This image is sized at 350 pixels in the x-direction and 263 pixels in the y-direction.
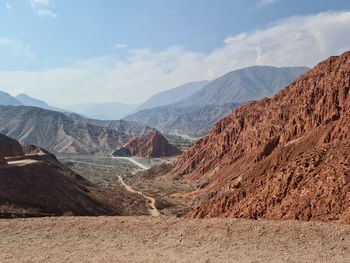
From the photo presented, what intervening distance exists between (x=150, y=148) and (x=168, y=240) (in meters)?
155

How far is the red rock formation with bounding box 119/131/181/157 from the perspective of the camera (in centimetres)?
17012

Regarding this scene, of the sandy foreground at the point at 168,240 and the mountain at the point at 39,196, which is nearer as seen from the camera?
the sandy foreground at the point at 168,240

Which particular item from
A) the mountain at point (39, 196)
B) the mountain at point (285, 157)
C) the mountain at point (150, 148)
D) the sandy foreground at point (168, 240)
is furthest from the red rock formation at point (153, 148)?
the sandy foreground at point (168, 240)

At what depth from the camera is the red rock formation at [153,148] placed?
170125mm

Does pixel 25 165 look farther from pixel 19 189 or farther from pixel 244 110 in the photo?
pixel 244 110

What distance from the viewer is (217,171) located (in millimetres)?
82812

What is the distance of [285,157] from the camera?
4869 centimetres

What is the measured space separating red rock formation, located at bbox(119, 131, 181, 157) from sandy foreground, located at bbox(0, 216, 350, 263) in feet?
488

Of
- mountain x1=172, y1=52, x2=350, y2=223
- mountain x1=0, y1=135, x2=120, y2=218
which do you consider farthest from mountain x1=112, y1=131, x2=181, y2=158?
mountain x1=0, y1=135, x2=120, y2=218

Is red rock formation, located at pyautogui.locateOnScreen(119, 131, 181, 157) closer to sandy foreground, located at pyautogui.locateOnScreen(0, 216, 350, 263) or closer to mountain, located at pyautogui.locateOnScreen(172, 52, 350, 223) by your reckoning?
mountain, located at pyautogui.locateOnScreen(172, 52, 350, 223)

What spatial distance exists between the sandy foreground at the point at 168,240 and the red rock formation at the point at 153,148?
148779mm

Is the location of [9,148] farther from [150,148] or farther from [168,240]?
[150,148]

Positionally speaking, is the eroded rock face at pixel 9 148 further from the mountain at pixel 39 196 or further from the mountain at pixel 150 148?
the mountain at pixel 150 148

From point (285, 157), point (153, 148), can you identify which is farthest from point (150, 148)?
point (285, 157)
